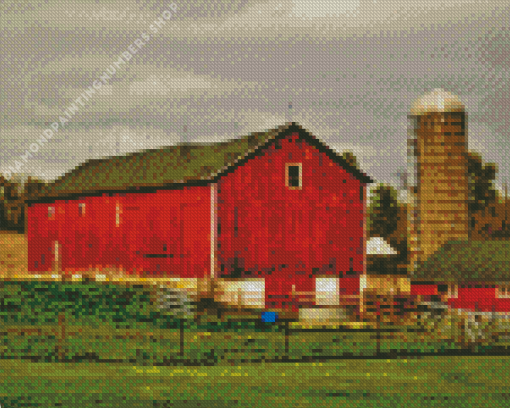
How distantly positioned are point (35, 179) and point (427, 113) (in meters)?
43.6

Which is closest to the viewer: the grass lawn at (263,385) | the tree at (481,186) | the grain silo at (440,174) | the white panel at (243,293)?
the grass lawn at (263,385)

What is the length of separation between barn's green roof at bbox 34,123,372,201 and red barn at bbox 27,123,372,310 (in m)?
0.08

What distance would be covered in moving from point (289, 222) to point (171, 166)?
6173 millimetres

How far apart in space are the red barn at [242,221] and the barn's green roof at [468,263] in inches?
325

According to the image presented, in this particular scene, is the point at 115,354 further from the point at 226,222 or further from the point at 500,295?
the point at 500,295

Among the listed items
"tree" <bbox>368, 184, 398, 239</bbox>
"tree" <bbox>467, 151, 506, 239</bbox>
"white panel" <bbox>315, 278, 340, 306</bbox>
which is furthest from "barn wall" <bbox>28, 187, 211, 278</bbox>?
"tree" <bbox>467, 151, 506, 239</bbox>

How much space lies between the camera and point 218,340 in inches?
1093

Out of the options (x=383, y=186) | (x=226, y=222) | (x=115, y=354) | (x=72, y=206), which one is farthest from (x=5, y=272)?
(x=383, y=186)

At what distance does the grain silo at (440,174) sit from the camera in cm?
5406

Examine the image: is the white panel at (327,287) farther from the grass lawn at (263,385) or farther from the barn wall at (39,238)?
the grass lawn at (263,385)

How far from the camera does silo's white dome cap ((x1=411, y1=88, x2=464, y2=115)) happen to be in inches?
2143

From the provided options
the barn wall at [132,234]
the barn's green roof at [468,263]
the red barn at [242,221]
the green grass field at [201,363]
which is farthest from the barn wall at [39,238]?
A: the barn's green roof at [468,263]

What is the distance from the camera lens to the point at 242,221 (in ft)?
125

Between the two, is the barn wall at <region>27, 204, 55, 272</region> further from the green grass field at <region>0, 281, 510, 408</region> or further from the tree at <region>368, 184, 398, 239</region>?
the tree at <region>368, 184, 398, 239</region>
